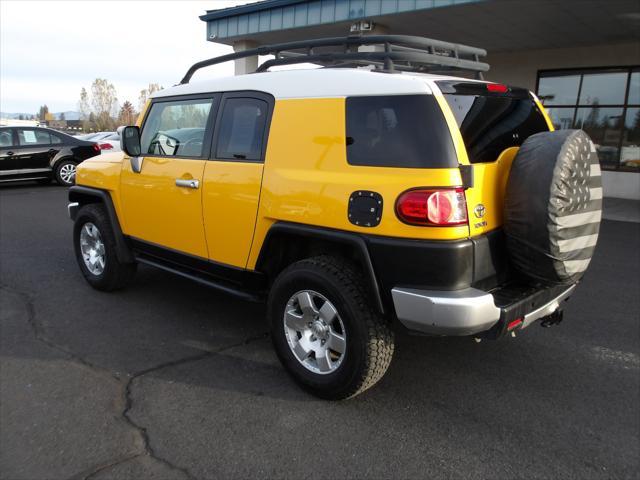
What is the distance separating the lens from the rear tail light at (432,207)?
2633 millimetres

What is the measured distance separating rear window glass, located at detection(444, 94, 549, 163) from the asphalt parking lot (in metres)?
1.49

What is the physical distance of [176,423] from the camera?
2900mm

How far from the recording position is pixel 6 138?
1215 centimetres

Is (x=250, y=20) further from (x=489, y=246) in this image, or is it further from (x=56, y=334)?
(x=489, y=246)

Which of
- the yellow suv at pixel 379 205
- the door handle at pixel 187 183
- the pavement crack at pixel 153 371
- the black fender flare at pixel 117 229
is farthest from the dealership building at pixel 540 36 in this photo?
the pavement crack at pixel 153 371

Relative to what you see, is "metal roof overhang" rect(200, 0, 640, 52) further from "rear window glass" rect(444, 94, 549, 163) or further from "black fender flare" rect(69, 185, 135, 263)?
"black fender flare" rect(69, 185, 135, 263)

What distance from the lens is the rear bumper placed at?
8.53ft

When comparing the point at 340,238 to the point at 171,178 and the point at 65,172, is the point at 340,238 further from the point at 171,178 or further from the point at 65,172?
the point at 65,172

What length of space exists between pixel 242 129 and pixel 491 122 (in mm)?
1616

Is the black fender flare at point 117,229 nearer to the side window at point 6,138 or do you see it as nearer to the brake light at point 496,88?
the brake light at point 496,88

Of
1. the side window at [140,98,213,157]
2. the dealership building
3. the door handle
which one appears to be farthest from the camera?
the dealership building

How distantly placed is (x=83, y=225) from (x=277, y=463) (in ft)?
11.7

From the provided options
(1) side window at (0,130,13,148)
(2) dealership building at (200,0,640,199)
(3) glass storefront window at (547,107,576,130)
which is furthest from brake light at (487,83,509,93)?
(1) side window at (0,130,13,148)

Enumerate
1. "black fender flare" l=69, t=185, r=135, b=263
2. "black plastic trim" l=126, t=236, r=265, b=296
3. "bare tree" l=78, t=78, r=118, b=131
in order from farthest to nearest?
"bare tree" l=78, t=78, r=118, b=131 < "black fender flare" l=69, t=185, r=135, b=263 < "black plastic trim" l=126, t=236, r=265, b=296
